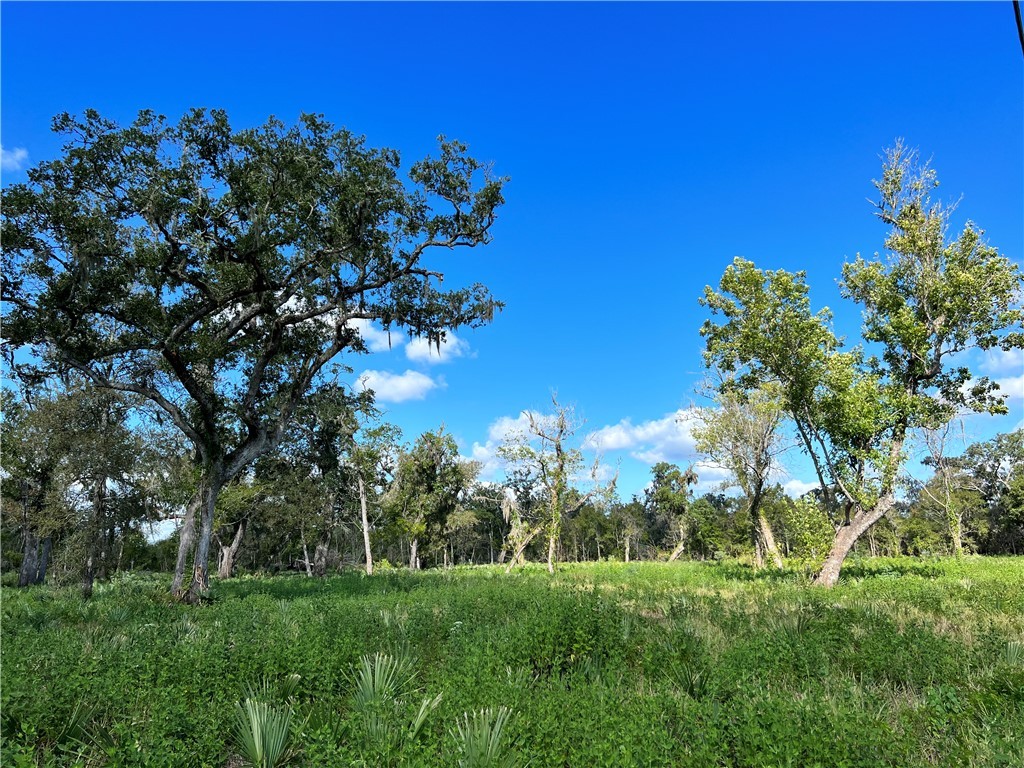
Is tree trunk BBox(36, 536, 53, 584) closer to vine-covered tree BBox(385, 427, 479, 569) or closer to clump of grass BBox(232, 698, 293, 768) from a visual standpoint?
vine-covered tree BBox(385, 427, 479, 569)

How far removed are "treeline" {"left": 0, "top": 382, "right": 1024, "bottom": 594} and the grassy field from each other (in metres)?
10.8

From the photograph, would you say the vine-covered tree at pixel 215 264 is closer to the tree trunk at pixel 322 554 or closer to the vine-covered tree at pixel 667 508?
the tree trunk at pixel 322 554

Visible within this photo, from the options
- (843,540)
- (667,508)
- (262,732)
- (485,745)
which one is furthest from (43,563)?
(667,508)

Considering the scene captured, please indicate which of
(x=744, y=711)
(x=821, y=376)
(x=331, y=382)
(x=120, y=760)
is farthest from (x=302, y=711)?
(x=821, y=376)

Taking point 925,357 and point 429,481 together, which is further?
point 429,481

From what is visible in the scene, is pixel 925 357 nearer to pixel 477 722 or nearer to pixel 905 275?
pixel 905 275

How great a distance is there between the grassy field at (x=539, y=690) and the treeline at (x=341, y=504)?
1083 cm

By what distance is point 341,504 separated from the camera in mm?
43312

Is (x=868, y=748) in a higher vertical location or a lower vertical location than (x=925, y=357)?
lower

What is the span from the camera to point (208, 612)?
11859 millimetres

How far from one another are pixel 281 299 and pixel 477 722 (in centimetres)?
1518

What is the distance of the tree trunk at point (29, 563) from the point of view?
28172 mm

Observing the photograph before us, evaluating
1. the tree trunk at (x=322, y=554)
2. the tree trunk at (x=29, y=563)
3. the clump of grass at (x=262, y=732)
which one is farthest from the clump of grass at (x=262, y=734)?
the tree trunk at (x=322, y=554)

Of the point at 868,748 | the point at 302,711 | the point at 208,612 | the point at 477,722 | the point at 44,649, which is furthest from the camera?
the point at 208,612
